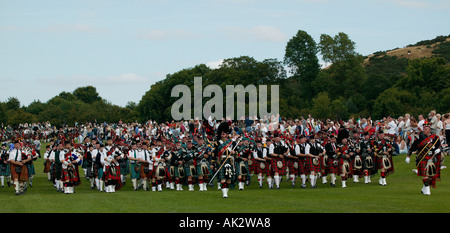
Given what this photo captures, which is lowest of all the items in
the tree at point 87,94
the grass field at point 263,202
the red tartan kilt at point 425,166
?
the grass field at point 263,202

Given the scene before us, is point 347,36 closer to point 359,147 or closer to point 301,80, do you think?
point 301,80

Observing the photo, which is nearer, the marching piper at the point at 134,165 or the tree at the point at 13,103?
the marching piper at the point at 134,165

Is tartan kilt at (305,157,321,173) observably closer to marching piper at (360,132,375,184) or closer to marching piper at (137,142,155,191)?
marching piper at (360,132,375,184)

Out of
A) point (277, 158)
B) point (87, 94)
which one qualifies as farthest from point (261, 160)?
point (87, 94)

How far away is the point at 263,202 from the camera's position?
1589cm

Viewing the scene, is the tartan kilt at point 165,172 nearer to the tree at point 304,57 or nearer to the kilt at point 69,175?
the kilt at point 69,175

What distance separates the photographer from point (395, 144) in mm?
29766

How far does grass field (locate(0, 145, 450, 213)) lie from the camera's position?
1415cm

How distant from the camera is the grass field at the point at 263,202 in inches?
557

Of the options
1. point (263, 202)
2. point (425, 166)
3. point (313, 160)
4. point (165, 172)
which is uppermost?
point (425, 166)

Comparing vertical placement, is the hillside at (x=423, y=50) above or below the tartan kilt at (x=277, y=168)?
above

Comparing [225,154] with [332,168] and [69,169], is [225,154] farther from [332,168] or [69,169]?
[69,169]

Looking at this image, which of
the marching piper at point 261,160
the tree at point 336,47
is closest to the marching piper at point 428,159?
the marching piper at point 261,160

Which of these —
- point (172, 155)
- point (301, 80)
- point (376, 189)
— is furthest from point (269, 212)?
point (301, 80)
